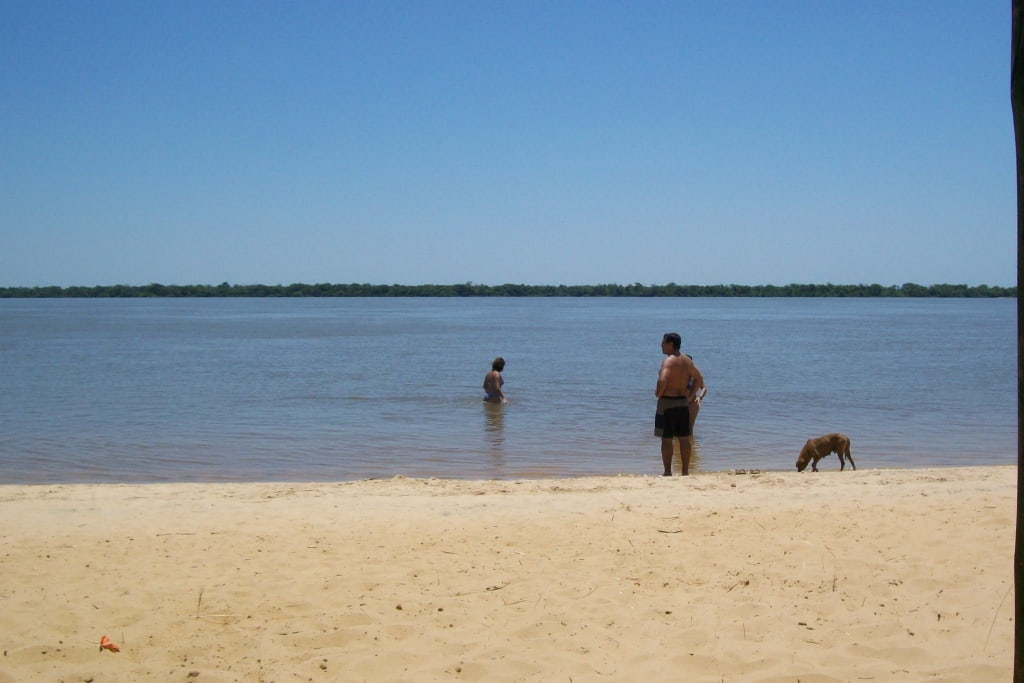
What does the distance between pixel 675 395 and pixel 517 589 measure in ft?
16.9

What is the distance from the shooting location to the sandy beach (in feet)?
15.8

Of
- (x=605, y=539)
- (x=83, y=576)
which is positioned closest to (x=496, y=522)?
(x=605, y=539)

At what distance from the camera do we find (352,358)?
3669 centimetres

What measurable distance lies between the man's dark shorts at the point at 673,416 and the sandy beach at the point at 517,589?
2312 millimetres

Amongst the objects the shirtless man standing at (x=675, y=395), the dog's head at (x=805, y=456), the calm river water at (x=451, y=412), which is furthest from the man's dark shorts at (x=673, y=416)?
the calm river water at (x=451, y=412)

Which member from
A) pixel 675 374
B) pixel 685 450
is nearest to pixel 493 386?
pixel 685 450

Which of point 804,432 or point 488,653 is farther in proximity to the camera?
point 804,432

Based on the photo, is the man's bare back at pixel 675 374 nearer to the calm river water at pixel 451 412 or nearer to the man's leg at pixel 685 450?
the man's leg at pixel 685 450

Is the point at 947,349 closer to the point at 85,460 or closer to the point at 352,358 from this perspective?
the point at 352,358

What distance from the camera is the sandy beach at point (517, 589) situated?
480 cm

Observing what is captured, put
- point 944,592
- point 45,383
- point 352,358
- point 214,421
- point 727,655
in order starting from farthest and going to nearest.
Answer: point 352,358 < point 45,383 < point 214,421 < point 944,592 < point 727,655

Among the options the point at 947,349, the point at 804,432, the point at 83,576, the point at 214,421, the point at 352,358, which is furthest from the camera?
the point at 947,349

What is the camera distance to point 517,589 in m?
5.76

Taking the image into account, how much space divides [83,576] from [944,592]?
17.5 ft
